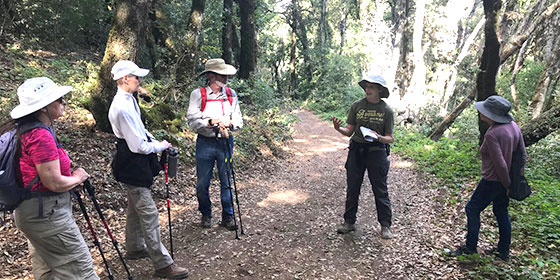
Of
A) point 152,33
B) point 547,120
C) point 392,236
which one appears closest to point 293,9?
point 152,33

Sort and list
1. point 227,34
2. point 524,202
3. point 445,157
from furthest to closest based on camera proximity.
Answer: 1. point 227,34
2. point 445,157
3. point 524,202

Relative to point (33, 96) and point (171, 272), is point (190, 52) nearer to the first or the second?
point (171, 272)

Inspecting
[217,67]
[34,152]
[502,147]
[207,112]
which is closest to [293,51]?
[217,67]

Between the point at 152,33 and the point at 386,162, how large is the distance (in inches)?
435

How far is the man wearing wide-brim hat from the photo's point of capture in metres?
5.13

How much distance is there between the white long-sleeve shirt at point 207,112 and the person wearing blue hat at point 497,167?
3.55 metres

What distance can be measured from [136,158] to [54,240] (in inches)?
50.4

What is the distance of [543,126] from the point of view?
6996 mm

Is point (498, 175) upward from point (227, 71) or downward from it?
downward

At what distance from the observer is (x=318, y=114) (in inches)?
1047

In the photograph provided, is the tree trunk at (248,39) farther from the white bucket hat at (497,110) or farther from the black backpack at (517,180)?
the black backpack at (517,180)

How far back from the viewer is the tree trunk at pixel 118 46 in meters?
6.76

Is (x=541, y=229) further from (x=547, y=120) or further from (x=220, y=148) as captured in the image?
(x=220, y=148)

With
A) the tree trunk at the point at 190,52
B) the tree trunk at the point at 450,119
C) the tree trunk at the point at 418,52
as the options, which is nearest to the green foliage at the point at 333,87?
the tree trunk at the point at 418,52
